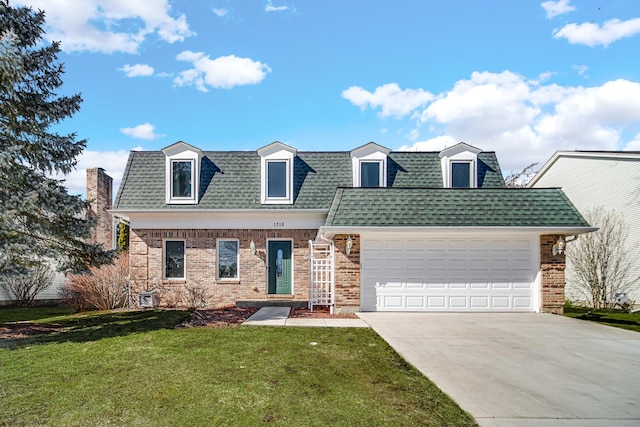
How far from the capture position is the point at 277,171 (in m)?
15.0

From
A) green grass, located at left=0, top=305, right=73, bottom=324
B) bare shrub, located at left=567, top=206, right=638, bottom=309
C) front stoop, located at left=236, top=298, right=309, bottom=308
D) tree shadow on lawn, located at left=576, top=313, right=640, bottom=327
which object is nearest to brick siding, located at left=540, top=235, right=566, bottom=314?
tree shadow on lawn, located at left=576, top=313, right=640, bottom=327

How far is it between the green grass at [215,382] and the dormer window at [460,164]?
9.23 metres

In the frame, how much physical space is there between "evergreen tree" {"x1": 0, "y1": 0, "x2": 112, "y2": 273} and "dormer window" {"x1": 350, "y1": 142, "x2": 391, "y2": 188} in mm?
9105

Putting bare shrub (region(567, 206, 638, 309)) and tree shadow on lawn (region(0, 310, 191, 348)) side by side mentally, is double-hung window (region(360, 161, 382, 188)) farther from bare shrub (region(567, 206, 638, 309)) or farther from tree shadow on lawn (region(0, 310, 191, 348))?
bare shrub (region(567, 206, 638, 309))

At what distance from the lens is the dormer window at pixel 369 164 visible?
49.9ft

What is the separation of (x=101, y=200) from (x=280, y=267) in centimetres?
1021

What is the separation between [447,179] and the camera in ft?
50.6

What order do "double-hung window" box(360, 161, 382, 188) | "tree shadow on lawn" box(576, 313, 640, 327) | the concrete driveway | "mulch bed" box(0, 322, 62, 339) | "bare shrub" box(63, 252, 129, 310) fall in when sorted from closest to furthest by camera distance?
1. the concrete driveway
2. "mulch bed" box(0, 322, 62, 339)
3. "tree shadow on lawn" box(576, 313, 640, 327)
4. "bare shrub" box(63, 252, 129, 310)
5. "double-hung window" box(360, 161, 382, 188)

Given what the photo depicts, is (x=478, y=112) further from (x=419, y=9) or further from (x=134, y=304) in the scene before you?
(x=134, y=304)

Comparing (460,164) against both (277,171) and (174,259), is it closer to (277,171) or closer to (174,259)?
(277,171)

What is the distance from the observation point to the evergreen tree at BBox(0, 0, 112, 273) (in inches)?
314

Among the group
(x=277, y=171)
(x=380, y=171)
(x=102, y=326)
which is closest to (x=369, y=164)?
(x=380, y=171)

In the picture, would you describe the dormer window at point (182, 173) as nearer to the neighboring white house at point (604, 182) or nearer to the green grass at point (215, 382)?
the green grass at point (215, 382)

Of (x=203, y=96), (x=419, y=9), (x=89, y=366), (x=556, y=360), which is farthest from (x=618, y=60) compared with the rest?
(x=89, y=366)
